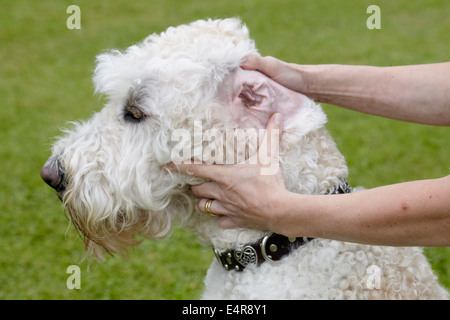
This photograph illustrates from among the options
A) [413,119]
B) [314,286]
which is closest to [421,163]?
[413,119]

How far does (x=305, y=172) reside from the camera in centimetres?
219

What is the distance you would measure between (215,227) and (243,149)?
1.19ft

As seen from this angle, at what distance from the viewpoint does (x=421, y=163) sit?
19.4 feet

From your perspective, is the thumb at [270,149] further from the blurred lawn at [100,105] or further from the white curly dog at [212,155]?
the blurred lawn at [100,105]

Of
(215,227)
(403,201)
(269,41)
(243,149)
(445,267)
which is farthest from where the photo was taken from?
(269,41)

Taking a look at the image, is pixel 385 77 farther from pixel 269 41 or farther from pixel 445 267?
pixel 269 41

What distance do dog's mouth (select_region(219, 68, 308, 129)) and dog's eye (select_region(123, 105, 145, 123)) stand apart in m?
0.32

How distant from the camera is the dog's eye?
2.19 m

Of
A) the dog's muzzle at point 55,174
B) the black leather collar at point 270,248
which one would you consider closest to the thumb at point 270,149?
the black leather collar at point 270,248

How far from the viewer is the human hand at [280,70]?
2.26m

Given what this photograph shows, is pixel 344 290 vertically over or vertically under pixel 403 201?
under

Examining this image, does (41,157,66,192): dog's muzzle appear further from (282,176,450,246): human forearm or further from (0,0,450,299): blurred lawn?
(282,176,450,246): human forearm

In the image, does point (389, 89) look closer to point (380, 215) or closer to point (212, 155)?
point (380, 215)

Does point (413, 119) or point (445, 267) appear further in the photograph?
point (445, 267)
